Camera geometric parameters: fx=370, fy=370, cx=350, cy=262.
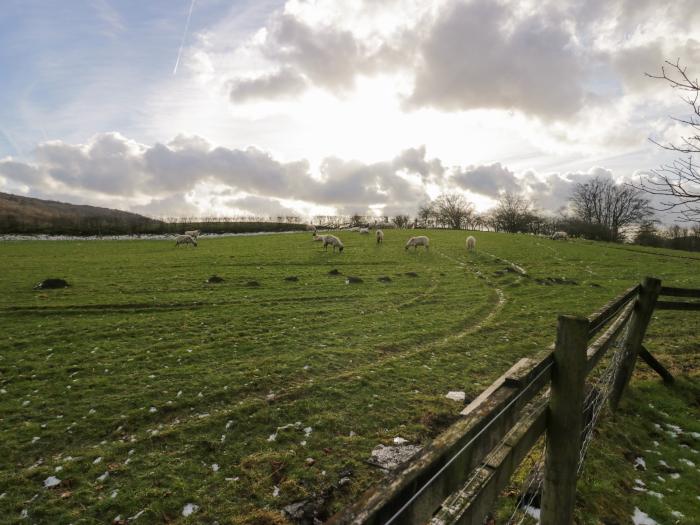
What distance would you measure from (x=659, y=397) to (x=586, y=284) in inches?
692

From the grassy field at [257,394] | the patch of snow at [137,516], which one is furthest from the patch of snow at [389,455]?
the patch of snow at [137,516]

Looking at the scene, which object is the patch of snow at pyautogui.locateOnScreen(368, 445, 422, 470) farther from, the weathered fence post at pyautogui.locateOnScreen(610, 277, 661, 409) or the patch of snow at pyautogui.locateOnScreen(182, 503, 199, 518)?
the weathered fence post at pyautogui.locateOnScreen(610, 277, 661, 409)

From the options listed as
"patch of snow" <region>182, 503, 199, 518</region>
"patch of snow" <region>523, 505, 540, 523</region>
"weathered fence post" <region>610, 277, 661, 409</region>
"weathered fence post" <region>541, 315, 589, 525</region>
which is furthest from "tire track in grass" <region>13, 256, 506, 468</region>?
"weathered fence post" <region>541, 315, 589, 525</region>

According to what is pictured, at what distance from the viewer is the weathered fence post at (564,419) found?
2963 mm

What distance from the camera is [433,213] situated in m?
106

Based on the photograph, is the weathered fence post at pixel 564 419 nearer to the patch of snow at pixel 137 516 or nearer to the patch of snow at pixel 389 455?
the patch of snow at pixel 389 455

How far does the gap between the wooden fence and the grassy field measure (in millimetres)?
2416

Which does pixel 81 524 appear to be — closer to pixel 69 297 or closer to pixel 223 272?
pixel 69 297

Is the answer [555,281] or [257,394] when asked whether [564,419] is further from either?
[555,281]

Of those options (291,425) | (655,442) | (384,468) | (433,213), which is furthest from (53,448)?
(433,213)

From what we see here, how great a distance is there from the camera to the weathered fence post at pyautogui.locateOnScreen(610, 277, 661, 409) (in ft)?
24.0

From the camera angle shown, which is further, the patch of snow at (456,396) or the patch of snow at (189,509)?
the patch of snow at (456,396)

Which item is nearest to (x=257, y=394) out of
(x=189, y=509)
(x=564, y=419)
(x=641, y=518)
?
(x=189, y=509)

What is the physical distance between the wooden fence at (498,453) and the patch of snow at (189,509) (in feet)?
12.9
